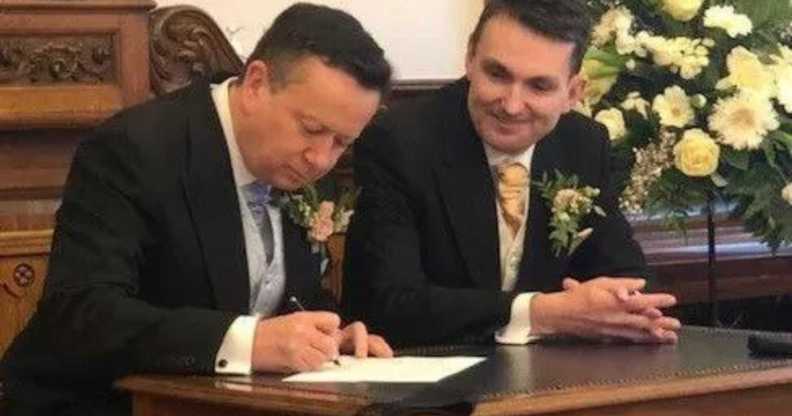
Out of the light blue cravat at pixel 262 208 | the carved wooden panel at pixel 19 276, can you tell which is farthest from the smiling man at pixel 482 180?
the carved wooden panel at pixel 19 276

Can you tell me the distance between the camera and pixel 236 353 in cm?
267

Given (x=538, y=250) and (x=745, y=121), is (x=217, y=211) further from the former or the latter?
(x=745, y=121)

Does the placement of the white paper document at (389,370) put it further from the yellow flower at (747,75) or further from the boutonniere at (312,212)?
the yellow flower at (747,75)

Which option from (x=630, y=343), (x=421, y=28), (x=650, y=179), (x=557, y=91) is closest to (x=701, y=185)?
(x=650, y=179)

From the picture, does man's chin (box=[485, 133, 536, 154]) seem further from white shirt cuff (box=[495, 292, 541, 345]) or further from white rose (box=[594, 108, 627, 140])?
white rose (box=[594, 108, 627, 140])

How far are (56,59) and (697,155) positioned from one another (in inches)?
55.4

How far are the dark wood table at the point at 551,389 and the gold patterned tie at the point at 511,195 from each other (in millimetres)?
544

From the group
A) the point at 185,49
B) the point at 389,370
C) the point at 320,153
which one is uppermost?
the point at 185,49

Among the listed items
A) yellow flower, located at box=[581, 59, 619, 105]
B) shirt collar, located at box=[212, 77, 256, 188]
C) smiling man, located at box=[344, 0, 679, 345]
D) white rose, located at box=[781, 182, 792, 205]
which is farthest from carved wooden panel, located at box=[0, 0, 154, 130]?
white rose, located at box=[781, 182, 792, 205]

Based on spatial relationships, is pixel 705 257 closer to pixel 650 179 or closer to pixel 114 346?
pixel 650 179

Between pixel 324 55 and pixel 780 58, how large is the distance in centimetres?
141

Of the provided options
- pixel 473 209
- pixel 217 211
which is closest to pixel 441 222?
pixel 473 209

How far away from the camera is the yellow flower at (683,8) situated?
379 cm

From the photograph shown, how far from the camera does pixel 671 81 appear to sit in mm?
3854
